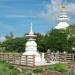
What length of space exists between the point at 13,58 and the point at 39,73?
18.8 ft

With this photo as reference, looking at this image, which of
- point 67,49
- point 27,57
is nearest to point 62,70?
point 27,57

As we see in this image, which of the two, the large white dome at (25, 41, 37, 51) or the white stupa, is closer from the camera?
the large white dome at (25, 41, 37, 51)

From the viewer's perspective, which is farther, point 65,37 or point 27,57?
point 65,37

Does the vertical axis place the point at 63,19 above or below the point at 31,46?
above

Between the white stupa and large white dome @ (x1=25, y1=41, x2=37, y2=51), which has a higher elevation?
the white stupa

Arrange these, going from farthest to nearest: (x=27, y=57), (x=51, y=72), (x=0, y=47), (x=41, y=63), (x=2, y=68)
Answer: (x=0, y=47) < (x=41, y=63) < (x=27, y=57) < (x=51, y=72) < (x=2, y=68)

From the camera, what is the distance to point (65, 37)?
1336 inches

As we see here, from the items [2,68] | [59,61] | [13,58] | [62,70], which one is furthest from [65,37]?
[2,68]

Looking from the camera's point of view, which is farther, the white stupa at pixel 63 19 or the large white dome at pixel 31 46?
the white stupa at pixel 63 19

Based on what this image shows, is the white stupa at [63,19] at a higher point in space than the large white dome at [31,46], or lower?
higher

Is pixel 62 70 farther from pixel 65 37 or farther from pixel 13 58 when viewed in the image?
pixel 65 37

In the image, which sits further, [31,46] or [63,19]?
[63,19]

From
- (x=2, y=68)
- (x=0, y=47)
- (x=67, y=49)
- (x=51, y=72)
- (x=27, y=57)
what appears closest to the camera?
(x=2, y=68)

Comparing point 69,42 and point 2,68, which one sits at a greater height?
point 69,42
